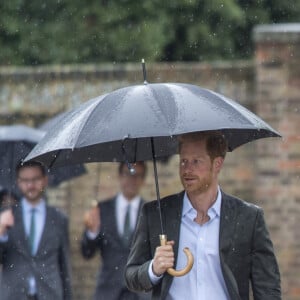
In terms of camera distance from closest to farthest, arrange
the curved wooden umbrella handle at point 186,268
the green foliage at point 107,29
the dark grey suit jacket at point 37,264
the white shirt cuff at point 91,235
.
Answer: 1. the curved wooden umbrella handle at point 186,268
2. the dark grey suit jacket at point 37,264
3. the white shirt cuff at point 91,235
4. the green foliage at point 107,29

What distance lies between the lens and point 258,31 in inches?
436

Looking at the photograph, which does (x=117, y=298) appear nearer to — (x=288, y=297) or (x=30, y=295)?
(x=30, y=295)

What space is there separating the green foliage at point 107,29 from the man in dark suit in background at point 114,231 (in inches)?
217

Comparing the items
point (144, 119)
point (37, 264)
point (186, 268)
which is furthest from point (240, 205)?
point (37, 264)

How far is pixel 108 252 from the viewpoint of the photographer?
9578 mm

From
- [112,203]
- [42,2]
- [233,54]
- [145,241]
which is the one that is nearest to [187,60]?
[233,54]

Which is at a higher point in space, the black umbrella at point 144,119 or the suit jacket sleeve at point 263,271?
the black umbrella at point 144,119

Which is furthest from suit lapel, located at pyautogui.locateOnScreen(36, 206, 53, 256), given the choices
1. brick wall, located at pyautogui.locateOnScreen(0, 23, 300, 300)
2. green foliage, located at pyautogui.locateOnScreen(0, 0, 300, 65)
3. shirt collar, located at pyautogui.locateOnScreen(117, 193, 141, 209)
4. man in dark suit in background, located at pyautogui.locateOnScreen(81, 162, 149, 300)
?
green foliage, located at pyautogui.locateOnScreen(0, 0, 300, 65)

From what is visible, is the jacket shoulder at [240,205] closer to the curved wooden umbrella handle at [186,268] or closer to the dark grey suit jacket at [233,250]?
the dark grey suit jacket at [233,250]

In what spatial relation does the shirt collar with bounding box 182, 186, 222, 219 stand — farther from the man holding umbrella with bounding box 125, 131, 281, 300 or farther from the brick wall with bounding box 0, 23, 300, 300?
the brick wall with bounding box 0, 23, 300, 300

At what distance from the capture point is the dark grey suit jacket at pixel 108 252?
9.45 metres

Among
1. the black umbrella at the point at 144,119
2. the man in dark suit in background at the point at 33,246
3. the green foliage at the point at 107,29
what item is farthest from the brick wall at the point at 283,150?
the black umbrella at the point at 144,119

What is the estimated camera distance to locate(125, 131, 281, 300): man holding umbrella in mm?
5781

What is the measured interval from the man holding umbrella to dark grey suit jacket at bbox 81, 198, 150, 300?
3.39 metres
